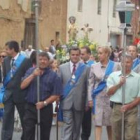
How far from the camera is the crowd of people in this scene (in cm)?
972

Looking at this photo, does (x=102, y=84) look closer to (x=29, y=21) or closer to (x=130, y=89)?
(x=130, y=89)

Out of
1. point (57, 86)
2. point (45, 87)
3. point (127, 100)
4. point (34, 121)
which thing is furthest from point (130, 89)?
point (34, 121)

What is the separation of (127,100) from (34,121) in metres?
1.53

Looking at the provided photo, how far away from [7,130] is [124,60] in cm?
304

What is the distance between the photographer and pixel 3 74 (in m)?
11.4

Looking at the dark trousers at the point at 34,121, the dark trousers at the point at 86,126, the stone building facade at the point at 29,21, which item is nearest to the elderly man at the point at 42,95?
the dark trousers at the point at 34,121

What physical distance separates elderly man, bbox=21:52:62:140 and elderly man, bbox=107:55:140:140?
90 cm

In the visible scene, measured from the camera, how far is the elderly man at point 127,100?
9.60 m

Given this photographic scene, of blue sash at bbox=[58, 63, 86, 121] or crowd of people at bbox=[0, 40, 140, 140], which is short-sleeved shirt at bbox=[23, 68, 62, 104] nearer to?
crowd of people at bbox=[0, 40, 140, 140]

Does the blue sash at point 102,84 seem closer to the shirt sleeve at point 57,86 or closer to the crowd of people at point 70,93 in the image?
Answer: the crowd of people at point 70,93

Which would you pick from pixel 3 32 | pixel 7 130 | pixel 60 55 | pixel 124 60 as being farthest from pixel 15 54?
pixel 3 32

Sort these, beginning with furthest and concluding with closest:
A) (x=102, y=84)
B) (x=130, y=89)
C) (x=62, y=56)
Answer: (x=62, y=56)
(x=102, y=84)
(x=130, y=89)

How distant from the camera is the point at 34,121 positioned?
10.0 m

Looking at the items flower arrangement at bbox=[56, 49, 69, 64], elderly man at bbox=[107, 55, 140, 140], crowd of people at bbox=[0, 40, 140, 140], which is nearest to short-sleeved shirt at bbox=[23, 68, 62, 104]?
crowd of people at bbox=[0, 40, 140, 140]
